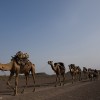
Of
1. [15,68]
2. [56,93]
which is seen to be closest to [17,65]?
[15,68]

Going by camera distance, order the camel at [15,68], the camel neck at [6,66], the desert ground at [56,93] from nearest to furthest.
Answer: the desert ground at [56,93] → the camel neck at [6,66] → the camel at [15,68]

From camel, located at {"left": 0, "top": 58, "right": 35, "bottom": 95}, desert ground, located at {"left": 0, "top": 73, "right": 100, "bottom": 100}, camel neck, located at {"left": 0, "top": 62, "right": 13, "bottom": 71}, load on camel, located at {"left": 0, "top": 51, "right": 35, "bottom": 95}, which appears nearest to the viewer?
desert ground, located at {"left": 0, "top": 73, "right": 100, "bottom": 100}

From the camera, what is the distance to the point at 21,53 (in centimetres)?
2091

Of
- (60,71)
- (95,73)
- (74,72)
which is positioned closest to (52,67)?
(60,71)

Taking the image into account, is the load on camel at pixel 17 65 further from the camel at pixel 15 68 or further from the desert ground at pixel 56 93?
the desert ground at pixel 56 93

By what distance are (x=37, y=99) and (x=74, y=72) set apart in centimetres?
2392

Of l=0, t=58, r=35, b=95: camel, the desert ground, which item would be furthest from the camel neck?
the desert ground

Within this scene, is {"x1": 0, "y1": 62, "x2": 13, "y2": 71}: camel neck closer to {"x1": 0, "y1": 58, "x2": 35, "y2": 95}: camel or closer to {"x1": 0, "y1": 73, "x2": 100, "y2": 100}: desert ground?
{"x1": 0, "y1": 58, "x2": 35, "y2": 95}: camel

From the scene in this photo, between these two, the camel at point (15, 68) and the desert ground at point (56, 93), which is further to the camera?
Answer: the camel at point (15, 68)

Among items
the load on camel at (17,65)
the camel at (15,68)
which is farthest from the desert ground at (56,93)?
the load on camel at (17,65)

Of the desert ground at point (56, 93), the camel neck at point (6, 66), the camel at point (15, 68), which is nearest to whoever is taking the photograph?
the desert ground at point (56, 93)

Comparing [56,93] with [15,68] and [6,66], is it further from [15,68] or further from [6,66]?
[6,66]

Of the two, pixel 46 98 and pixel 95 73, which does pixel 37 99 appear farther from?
pixel 95 73

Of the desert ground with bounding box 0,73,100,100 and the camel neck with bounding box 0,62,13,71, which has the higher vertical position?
the camel neck with bounding box 0,62,13,71
